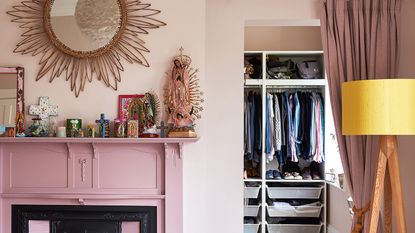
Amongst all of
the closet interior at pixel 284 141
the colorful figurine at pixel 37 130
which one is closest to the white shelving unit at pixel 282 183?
the closet interior at pixel 284 141

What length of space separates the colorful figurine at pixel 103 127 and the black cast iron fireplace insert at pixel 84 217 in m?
0.49

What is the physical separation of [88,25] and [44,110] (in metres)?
0.64

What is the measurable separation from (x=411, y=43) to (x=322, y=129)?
154cm

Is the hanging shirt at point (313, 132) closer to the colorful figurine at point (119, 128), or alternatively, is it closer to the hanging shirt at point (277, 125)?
the hanging shirt at point (277, 125)

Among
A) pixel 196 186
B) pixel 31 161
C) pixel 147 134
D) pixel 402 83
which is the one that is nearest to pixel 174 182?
pixel 196 186

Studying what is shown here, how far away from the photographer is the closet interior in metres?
4.45

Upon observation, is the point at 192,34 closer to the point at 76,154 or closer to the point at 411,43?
the point at 76,154

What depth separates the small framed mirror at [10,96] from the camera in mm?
3031

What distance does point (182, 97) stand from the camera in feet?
9.69

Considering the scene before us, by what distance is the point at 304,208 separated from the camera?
4.53 m

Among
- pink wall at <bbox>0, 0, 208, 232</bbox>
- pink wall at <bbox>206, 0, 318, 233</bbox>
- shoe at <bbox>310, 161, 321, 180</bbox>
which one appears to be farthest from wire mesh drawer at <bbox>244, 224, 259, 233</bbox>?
pink wall at <bbox>0, 0, 208, 232</bbox>

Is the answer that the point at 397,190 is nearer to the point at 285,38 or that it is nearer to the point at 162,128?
the point at 162,128

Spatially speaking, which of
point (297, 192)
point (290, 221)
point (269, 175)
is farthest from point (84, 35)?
point (290, 221)

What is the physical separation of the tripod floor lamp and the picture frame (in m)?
1.34
